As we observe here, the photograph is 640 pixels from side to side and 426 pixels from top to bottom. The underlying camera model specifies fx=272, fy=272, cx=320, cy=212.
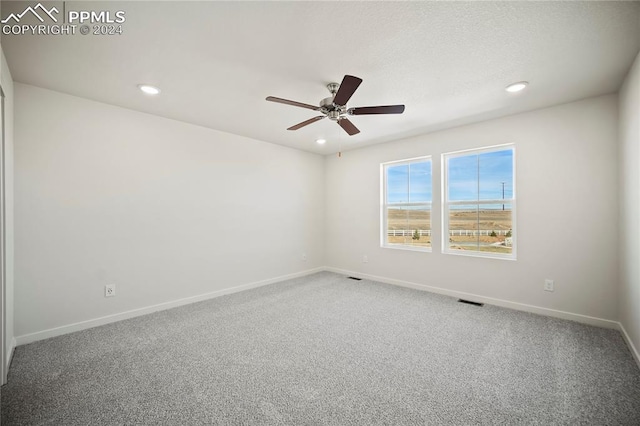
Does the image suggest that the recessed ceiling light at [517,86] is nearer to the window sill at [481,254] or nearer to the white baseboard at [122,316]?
the window sill at [481,254]

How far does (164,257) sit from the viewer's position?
3512mm

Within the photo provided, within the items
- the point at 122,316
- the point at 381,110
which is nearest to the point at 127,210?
the point at 122,316

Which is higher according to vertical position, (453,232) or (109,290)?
(453,232)

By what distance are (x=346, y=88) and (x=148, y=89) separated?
2.04 metres

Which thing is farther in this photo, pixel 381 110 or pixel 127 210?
pixel 127 210

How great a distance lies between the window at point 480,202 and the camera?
3.63m

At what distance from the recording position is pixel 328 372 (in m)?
2.10

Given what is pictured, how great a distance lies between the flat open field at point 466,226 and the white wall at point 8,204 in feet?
15.3

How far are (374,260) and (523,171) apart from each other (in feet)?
8.48

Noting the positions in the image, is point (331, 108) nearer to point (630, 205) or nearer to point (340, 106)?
point (340, 106)

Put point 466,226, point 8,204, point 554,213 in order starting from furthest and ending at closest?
point 466,226 → point 554,213 → point 8,204

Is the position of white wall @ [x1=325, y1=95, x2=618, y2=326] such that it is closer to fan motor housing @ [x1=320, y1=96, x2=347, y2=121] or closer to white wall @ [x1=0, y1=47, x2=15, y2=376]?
fan motor housing @ [x1=320, y1=96, x2=347, y2=121]
